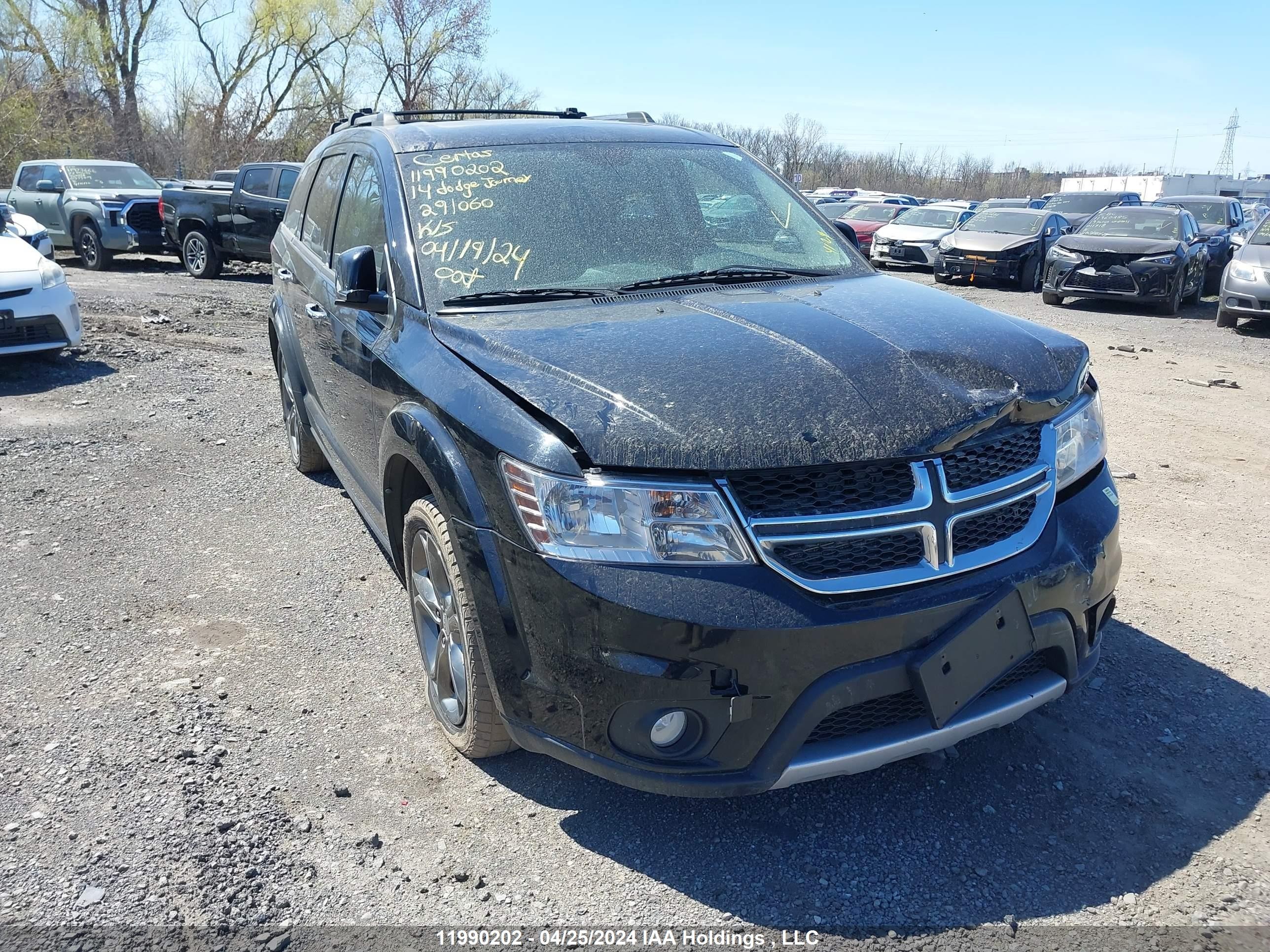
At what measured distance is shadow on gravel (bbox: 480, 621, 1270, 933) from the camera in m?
2.49

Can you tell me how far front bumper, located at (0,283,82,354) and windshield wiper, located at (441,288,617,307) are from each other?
6735 mm

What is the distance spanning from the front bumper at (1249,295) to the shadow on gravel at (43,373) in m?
13.1

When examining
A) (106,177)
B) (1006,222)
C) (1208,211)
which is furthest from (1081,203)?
(106,177)

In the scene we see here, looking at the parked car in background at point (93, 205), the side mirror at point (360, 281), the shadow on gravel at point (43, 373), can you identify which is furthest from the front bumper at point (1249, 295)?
the parked car in background at point (93, 205)

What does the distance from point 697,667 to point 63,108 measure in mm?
38688

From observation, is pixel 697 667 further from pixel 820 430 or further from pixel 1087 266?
pixel 1087 266

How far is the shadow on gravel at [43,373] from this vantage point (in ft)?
26.7

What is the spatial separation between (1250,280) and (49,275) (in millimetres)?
13516

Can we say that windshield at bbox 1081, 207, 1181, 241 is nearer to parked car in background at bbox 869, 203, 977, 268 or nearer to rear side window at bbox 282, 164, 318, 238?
parked car in background at bbox 869, 203, 977, 268

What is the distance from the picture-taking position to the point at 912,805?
9.34 ft

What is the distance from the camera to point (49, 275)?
27.6 feet

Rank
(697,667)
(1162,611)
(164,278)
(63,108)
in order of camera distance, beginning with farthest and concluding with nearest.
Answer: (63,108), (164,278), (1162,611), (697,667)

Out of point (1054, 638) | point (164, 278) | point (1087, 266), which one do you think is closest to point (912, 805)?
point (1054, 638)

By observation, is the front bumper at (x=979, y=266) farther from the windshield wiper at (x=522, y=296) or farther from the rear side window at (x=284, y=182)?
the windshield wiper at (x=522, y=296)
